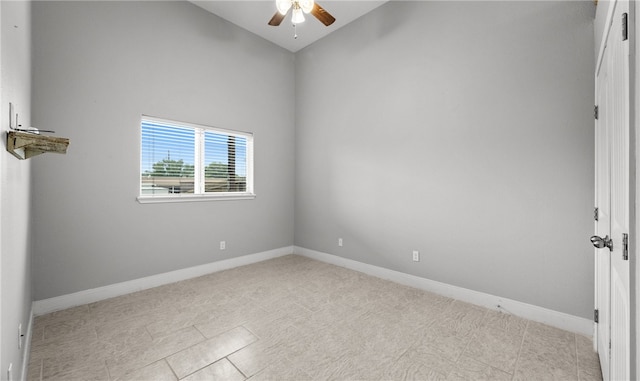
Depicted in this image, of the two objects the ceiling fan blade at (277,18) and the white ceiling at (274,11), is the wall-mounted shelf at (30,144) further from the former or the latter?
the white ceiling at (274,11)

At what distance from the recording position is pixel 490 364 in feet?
6.24

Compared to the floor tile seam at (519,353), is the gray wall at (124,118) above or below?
above

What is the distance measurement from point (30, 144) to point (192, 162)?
240 centimetres

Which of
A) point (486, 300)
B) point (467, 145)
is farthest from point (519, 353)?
point (467, 145)

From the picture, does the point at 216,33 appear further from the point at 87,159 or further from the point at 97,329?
the point at 97,329

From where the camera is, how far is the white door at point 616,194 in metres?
1.08

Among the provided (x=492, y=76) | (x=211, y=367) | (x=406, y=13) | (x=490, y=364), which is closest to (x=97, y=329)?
(x=211, y=367)

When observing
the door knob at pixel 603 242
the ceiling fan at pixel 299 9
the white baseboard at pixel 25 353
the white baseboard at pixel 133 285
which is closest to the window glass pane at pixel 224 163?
the white baseboard at pixel 133 285

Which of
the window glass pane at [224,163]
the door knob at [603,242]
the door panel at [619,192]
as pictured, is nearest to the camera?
the door panel at [619,192]

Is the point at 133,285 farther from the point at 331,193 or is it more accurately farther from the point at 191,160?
the point at 331,193

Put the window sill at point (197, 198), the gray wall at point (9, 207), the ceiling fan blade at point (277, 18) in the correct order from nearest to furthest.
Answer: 1. the gray wall at point (9, 207)
2. the ceiling fan blade at point (277, 18)
3. the window sill at point (197, 198)

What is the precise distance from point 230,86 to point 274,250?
2588mm

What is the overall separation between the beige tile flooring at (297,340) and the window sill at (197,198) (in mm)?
1033

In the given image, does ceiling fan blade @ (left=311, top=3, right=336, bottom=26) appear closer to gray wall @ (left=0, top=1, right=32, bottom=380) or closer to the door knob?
gray wall @ (left=0, top=1, right=32, bottom=380)
